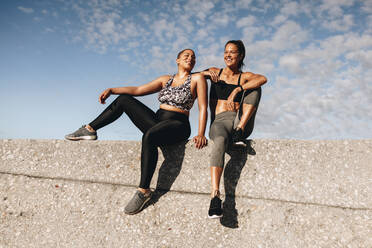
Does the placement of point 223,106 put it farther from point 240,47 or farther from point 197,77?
point 240,47

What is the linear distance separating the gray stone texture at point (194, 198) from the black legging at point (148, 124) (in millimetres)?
226

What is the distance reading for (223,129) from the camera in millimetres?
3027

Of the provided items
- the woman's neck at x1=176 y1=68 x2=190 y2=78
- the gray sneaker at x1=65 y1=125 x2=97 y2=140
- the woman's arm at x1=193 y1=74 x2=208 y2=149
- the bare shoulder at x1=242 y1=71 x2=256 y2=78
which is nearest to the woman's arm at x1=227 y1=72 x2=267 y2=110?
the bare shoulder at x1=242 y1=71 x2=256 y2=78

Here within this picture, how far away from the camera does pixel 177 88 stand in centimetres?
350

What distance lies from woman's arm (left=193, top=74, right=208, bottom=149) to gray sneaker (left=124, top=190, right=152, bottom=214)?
81 centimetres

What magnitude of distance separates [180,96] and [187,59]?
55 centimetres

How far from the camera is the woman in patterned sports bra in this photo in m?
2.99

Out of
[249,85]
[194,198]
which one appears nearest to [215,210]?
[194,198]

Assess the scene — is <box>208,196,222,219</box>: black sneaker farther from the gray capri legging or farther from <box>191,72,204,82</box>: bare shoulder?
<box>191,72,204,82</box>: bare shoulder

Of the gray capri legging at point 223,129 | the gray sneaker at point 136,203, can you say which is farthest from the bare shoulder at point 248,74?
the gray sneaker at point 136,203

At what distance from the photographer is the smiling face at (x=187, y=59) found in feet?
11.9

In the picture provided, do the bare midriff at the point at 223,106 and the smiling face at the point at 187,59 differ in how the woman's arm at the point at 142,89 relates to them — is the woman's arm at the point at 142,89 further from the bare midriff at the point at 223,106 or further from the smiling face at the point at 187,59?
the bare midriff at the point at 223,106

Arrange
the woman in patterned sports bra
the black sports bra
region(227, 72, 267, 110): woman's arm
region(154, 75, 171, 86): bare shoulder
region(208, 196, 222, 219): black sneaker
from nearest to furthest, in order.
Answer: region(208, 196, 222, 219): black sneaker < the woman in patterned sports bra < region(227, 72, 267, 110): woman's arm < the black sports bra < region(154, 75, 171, 86): bare shoulder

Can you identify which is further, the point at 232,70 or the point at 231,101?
the point at 232,70
